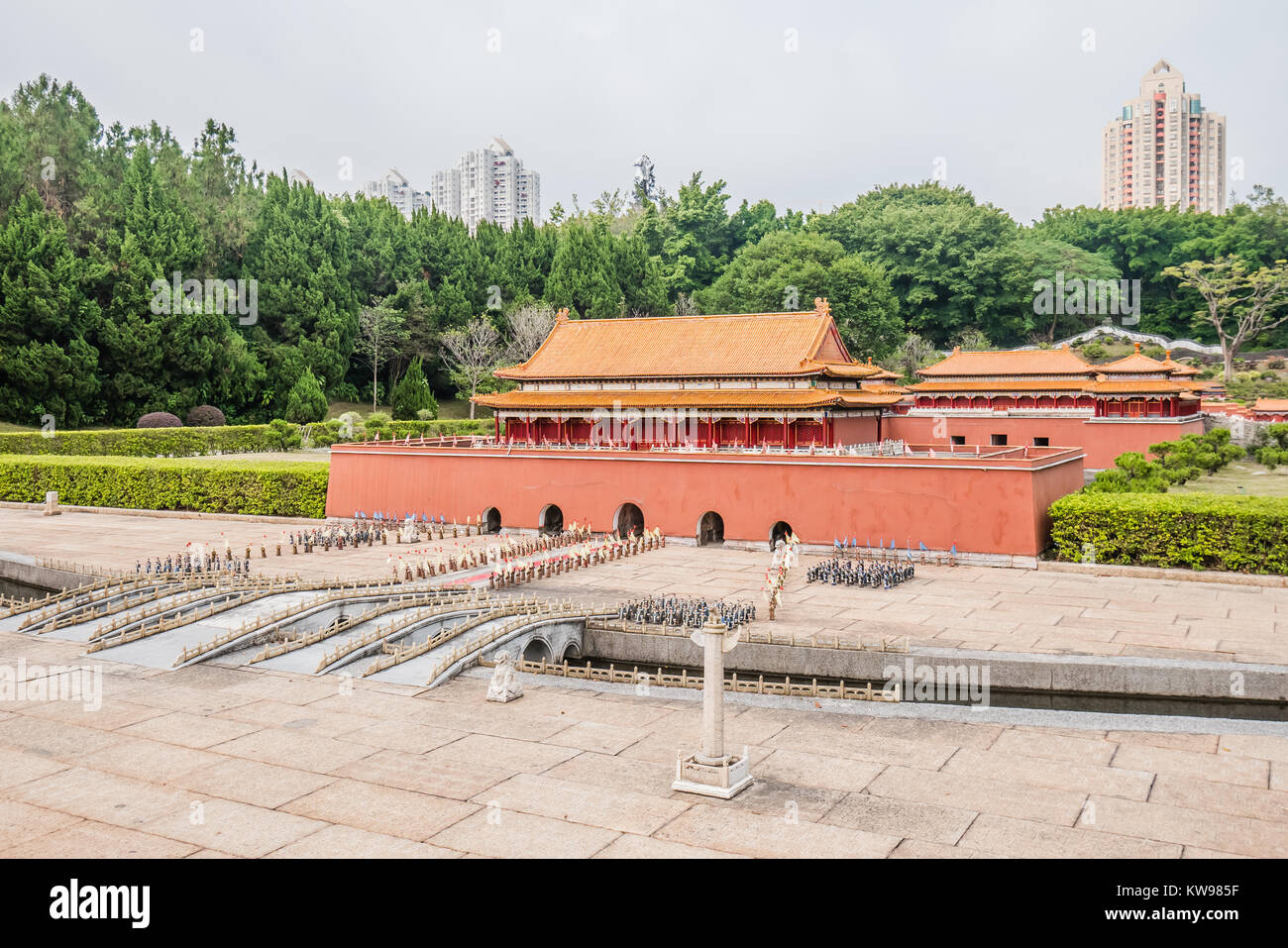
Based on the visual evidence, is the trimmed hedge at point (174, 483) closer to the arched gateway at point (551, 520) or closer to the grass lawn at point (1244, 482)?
the arched gateway at point (551, 520)

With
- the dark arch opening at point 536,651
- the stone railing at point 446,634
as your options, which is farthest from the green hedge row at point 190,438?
the dark arch opening at point 536,651

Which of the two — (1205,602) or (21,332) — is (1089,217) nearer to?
(1205,602)

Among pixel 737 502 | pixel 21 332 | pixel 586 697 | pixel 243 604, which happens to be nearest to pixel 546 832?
pixel 586 697

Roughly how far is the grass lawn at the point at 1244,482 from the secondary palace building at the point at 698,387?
11.8 metres

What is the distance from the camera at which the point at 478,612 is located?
862 inches

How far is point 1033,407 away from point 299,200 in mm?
48984

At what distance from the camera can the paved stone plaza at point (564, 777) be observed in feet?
34.6

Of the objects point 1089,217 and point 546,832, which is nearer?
point 546,832

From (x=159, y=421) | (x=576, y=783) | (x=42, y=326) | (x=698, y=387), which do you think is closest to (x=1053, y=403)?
(x=698, y=387)

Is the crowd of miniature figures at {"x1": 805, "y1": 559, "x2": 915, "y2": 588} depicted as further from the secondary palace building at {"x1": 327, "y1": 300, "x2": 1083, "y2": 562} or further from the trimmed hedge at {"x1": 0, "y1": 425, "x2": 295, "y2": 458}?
the trimmed hedge at {"x1": 0, "y1": 425, "x2": 295, "y2": 458}

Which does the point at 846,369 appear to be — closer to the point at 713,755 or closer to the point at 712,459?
the point at 712,459

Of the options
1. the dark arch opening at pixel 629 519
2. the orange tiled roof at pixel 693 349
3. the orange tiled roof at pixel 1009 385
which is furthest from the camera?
the orange tiled roof at pixel 1009 385

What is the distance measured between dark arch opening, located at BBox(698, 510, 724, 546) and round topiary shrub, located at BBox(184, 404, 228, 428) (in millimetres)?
34713

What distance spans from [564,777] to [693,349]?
27743mm
